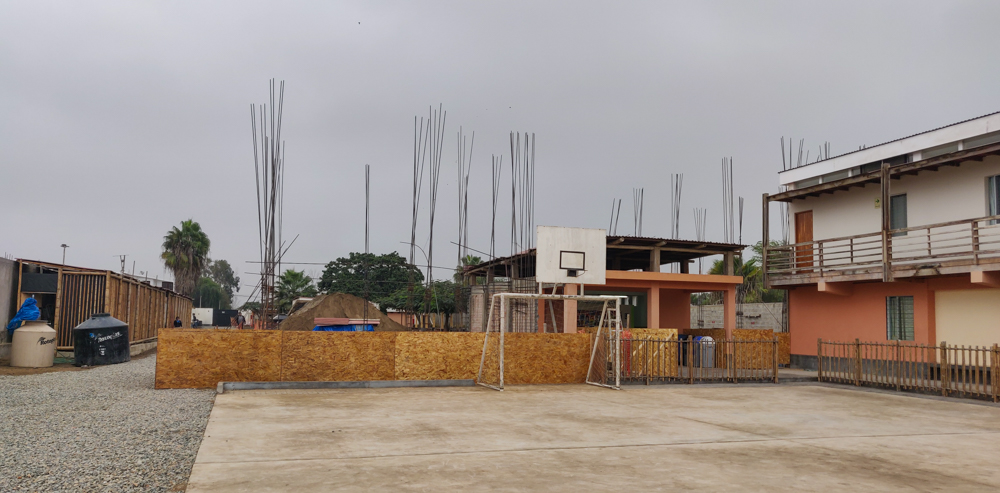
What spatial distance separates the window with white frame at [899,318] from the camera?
21594mm

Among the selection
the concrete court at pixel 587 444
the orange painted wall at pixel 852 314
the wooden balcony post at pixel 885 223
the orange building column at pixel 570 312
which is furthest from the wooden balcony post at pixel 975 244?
the orange building column at pixel 570 312

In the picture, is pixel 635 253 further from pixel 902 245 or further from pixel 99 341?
pixel 99 341

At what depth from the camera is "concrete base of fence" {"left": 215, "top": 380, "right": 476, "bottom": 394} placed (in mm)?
15398

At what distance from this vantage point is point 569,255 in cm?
1853

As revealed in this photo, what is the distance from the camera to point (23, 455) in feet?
25.8

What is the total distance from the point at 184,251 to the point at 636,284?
5189cm

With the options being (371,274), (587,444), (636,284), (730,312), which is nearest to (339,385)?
(587,444)

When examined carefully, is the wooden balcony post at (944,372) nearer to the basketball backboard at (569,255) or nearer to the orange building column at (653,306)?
the basketball backboard at (569,255)

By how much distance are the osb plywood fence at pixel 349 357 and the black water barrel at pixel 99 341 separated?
5737 mm

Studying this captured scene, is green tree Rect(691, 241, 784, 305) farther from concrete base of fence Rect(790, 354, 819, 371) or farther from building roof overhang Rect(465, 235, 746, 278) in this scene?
concrete base of fence Rect(790, 354, 819, 371)

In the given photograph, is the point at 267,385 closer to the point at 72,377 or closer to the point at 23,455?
the point at 72,377

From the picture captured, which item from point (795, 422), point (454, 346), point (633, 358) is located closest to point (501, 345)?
point (454, 346)

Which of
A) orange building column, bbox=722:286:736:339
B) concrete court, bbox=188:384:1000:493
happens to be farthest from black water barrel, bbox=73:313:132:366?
orange building column, bbox=722:286:736:339

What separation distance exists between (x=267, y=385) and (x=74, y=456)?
7919mm
